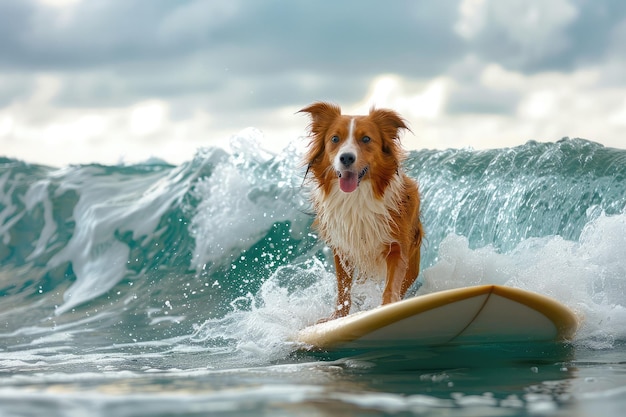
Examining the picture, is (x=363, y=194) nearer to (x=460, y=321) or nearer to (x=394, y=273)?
(x=394, y=273)

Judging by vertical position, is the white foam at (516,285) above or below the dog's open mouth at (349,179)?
below

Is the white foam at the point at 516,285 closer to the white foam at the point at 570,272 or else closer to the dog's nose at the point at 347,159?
the white foam at the point at 570,272

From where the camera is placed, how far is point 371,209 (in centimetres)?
515

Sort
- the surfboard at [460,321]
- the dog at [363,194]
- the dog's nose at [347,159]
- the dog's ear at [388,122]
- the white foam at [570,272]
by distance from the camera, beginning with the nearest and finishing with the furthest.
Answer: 1. the surfboard at [460,321]
2. the dog's nose at [347,159]
3. the dog at [363,194]
4. the dog's ear at [388,122]
5. the white foam at [570,272]

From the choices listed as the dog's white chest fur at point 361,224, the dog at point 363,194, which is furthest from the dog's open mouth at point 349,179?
the dog's white chest fur at point 361,224

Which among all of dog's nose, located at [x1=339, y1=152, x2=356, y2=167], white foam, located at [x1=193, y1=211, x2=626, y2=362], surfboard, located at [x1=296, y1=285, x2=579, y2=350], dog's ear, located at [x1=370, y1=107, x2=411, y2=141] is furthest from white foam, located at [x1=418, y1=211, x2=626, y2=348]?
dog's nose, located at [x1=339, y1=152, x2=356, y2=167]

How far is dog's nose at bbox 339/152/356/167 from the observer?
484cm

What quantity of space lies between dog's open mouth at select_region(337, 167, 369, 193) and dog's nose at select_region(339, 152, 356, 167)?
0.29 ft

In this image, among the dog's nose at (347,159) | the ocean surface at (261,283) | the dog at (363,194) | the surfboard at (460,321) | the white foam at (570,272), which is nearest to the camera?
the ocean surface at (261,283)

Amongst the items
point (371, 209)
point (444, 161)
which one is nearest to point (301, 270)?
point (444, 161)

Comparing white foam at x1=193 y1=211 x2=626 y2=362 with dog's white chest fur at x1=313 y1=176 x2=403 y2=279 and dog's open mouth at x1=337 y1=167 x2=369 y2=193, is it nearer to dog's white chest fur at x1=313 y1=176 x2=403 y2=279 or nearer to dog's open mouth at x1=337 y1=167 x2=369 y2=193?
dog's white chest fur at x1=313 y1=176 x2=403 y2=279

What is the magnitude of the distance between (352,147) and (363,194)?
0.40 metres

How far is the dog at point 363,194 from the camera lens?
4.96 metres

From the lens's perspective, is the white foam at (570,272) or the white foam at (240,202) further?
the white foam at (240,202)
